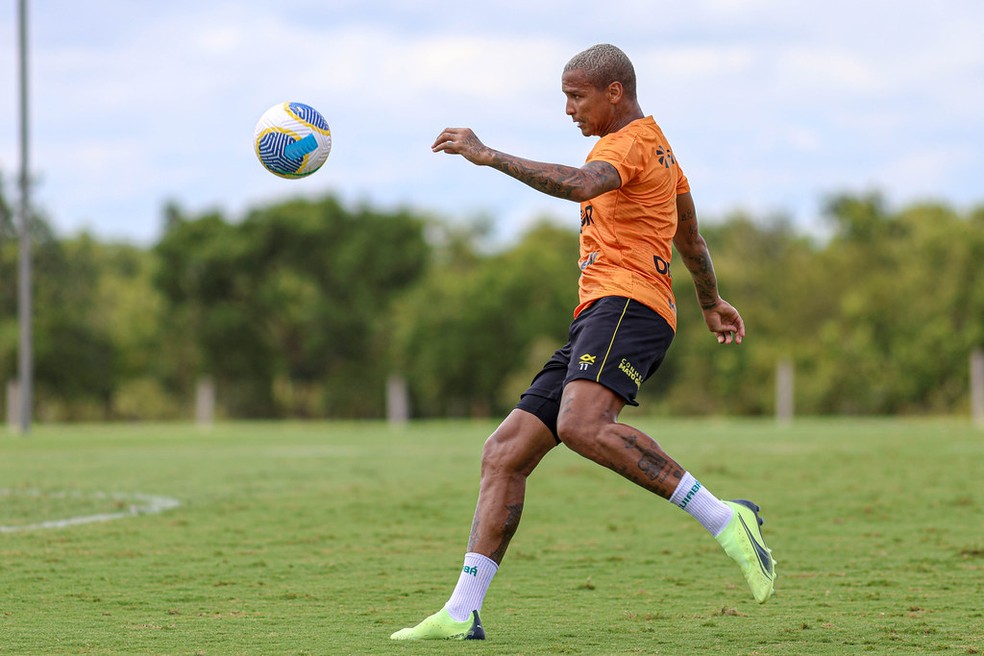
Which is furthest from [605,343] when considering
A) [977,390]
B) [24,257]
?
[977,390]

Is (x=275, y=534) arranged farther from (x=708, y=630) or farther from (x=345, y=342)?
(x=345, y=342)

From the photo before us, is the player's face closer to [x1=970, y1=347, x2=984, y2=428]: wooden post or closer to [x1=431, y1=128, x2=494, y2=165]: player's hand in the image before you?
[x1=431, y1=128, x2=494, y2=165]: player's hand

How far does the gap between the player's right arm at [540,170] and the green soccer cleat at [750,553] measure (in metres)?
1.31

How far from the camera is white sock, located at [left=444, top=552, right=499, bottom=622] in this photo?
16.3ft

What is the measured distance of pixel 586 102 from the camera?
5.35 meters

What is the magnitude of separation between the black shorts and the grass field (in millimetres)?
861

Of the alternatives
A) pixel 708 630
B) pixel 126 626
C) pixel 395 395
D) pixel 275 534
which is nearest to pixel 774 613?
pixel 708 630

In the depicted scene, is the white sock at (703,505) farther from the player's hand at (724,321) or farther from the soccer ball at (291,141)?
the soccer ball at (291,141)

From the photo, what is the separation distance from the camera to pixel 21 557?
23.3 ft

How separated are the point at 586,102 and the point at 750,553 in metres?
1.84

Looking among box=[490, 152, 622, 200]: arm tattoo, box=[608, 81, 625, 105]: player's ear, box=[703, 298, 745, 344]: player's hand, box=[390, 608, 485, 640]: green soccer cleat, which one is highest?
box=[608, 81, 625, 105]: player's ear

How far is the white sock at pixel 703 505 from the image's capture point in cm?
505

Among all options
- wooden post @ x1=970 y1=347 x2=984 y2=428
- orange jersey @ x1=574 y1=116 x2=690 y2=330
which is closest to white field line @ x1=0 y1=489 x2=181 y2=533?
orange jersey @ x1=574 y1=116 x2=690 y2=330

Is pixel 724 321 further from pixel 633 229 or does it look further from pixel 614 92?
pixel 614 92
